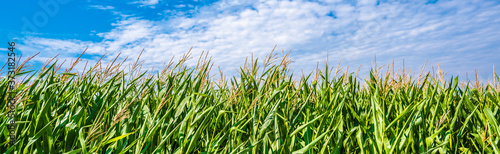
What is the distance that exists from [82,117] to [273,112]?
140cm

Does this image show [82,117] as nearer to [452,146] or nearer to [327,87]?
[327,87]

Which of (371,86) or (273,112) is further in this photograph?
(371,86)

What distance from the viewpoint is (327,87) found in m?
3.08

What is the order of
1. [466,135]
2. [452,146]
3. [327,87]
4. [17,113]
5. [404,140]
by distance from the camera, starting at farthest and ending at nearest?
[327,87], [466,135], [452,146], [17,113], [404,140]

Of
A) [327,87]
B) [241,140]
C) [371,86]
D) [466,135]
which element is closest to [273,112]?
[241,140]

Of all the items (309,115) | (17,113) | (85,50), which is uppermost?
(85,50)

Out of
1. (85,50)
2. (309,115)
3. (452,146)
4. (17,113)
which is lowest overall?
(452,146)

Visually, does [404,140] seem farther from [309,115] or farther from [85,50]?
[85,50]

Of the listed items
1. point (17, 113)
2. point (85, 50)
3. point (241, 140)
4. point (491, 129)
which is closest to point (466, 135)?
point (491, 129)

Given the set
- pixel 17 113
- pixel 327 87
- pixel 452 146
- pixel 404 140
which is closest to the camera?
pixel 404 140

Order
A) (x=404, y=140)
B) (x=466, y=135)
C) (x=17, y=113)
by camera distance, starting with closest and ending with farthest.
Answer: (x=404, y=140) < (x=17, y=113) < (x=466, y=135)

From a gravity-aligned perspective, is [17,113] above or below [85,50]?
below

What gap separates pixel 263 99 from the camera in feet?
9.25

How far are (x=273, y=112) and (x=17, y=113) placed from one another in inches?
73.3
